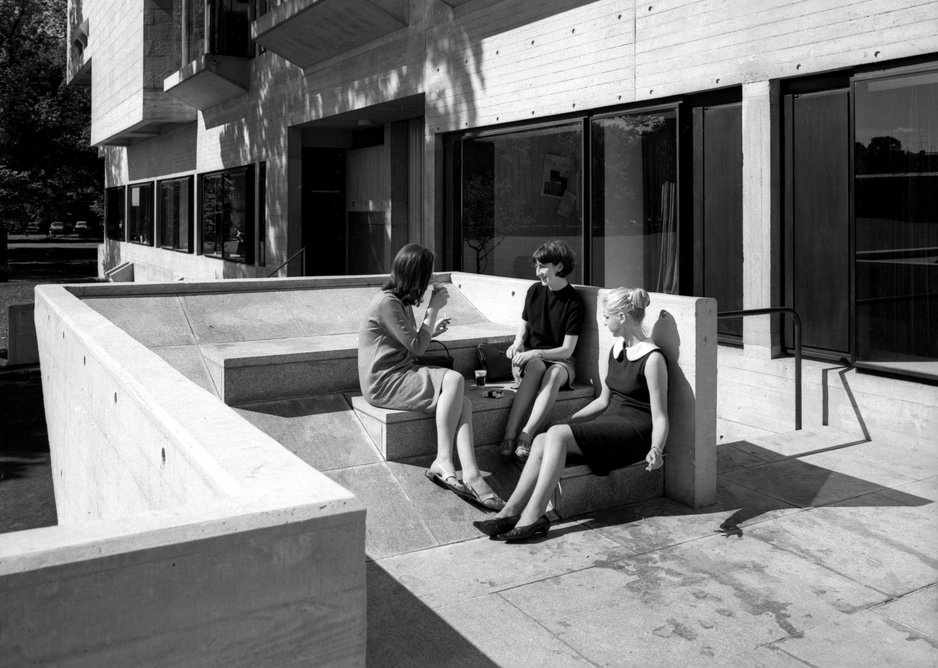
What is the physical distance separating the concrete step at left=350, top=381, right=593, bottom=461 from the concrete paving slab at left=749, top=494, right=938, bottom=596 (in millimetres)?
1751

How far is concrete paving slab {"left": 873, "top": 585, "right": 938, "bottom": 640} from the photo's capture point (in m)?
4.25

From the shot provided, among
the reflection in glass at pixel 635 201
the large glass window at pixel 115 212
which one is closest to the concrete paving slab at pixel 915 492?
the reflection in glass at pixel 635 201

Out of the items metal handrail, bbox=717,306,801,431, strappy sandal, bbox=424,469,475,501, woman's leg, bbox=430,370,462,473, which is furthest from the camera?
metal handrail, bbox=717,306,801,431

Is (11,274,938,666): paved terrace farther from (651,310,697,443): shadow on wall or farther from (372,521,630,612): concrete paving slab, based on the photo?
(651,310,697,443): shadow on wall

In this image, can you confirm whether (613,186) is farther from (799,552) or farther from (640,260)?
(799,552)

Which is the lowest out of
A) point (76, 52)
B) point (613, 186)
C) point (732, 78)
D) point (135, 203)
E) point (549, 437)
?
point (549, 437)

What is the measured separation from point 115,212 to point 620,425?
126 ft

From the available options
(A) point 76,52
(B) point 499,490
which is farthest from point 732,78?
(A) point 76,52

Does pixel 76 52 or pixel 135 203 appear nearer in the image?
pixel 135 203

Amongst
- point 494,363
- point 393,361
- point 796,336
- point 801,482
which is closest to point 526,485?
point 393,361

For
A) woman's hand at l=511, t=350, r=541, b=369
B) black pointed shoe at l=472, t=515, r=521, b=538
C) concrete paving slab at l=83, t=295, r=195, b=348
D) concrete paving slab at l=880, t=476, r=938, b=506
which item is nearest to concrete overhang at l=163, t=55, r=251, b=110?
concrete paving slab at l=83, t=295, r=195, b=348

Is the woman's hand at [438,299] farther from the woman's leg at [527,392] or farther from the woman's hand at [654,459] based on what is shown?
the woman's hand at [654,459]

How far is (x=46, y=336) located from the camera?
9836 mm

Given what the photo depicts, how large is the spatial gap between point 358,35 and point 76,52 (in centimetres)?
3019
